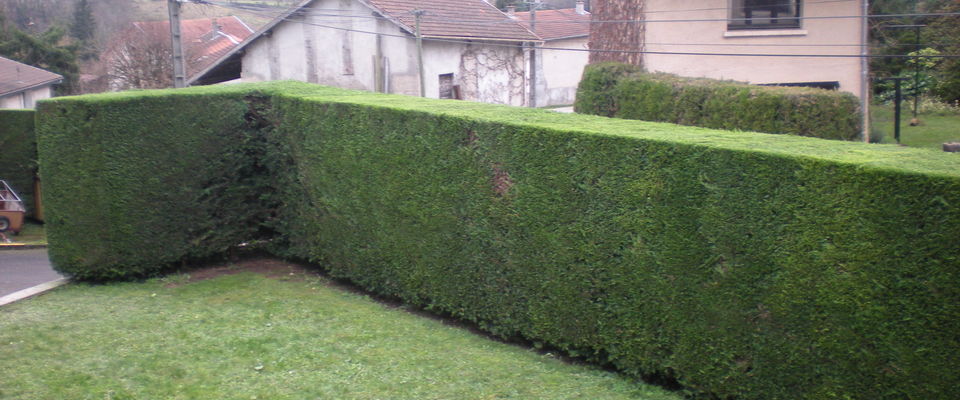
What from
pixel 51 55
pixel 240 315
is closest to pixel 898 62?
pixel 240 315

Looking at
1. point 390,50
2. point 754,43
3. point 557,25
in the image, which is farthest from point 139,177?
point 557,25

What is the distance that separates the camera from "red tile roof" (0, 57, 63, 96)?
1162 inches

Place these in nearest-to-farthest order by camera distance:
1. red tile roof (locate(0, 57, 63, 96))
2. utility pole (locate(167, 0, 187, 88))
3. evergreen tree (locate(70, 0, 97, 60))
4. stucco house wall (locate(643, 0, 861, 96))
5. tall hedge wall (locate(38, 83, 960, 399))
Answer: tall hedge wall (locate(38, 83, 960, 399)) → stucco house wall (locate(643, 0, 861, 96)) → utility pole (locate(167, 0, 187, 88)) → red tile roof (locate(0, 57, 63, 96)) → evergreen tree (locate(70, 0, 97, 60))

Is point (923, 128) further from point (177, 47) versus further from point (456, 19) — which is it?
point (177, 47)

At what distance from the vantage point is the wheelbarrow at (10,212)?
729 inches

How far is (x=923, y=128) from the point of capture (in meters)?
18.2

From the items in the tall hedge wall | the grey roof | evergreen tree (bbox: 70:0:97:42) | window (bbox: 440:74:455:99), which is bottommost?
the tall hedge wall

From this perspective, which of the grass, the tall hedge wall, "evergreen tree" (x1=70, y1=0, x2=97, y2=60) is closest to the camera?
the tall hedge wall

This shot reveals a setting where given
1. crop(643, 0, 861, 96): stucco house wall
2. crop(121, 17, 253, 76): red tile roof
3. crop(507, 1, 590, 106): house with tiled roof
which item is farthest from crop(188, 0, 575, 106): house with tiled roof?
crop(643, 0, 861, 96): stucco house wall

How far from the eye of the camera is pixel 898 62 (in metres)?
23.2

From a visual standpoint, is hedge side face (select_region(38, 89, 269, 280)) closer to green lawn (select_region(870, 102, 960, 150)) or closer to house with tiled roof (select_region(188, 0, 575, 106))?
green lawn (select_region(870, 102, 960, 150))

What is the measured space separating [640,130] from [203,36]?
43.8 m

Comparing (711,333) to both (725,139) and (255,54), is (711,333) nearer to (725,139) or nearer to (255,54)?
(725,139)

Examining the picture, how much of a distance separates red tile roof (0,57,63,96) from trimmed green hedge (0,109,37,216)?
1120 cm
